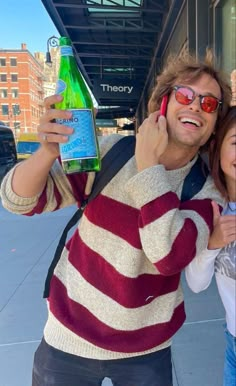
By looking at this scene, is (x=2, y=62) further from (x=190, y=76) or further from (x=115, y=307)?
(x=115, y=307)

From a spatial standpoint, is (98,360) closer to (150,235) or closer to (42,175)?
(150,235)

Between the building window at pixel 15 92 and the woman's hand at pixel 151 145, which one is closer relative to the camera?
the woman's hand at pixel 151 145

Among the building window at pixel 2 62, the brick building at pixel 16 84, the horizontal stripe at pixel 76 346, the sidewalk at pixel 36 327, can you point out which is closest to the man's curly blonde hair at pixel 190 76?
the horizontal stripe at pixel 76 346

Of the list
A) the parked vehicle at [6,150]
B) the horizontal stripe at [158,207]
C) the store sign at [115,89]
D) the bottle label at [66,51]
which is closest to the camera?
the horizontal stripe at [158,207]

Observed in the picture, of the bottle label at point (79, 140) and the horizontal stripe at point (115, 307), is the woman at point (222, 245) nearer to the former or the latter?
the horizontal stripe at point (115, 307)

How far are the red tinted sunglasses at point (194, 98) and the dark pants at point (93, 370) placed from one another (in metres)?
0.88

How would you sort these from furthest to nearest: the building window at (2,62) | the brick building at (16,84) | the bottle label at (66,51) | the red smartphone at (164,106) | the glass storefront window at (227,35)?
the building window at (2,62) < the brick building at (16,84) < the glass storefront window at (227,35) < the red smartphone at (164,106) < the bottle label at (66,51)

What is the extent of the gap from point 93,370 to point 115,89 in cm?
954

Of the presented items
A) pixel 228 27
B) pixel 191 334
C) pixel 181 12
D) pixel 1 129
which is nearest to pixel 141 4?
pixel 181 12

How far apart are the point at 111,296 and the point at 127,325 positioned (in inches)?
4.4

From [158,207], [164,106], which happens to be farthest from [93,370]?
[164,106]

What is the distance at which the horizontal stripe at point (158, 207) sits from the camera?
107 centimetres

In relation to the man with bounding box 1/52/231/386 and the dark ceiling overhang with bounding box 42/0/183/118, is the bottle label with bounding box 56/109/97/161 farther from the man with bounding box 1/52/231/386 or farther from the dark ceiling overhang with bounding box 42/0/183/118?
the dark ceiling overhang with bounding box 42/0/183/118

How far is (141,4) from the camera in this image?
702cm
